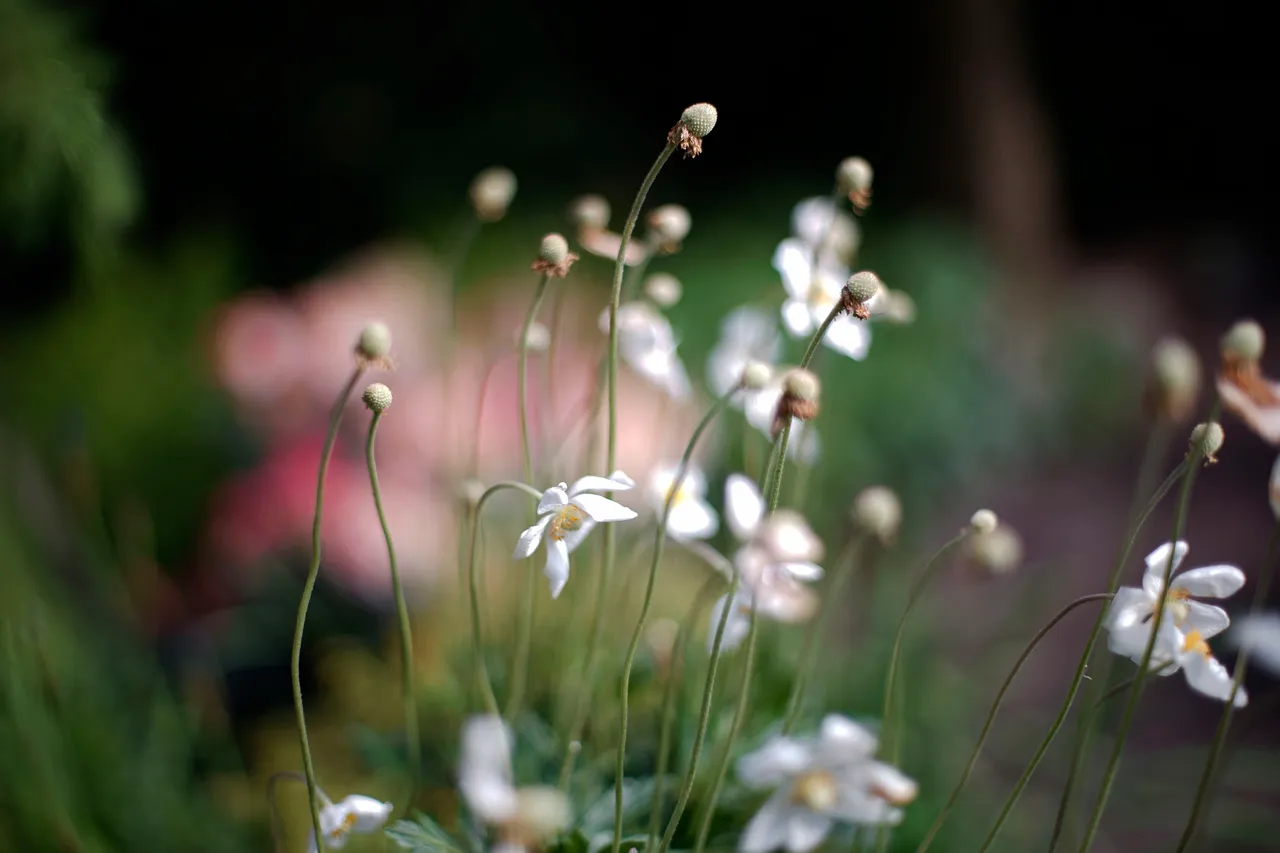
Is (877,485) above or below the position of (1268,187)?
below

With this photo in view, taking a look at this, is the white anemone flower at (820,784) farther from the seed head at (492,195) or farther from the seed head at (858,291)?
the seed head at (492,195)

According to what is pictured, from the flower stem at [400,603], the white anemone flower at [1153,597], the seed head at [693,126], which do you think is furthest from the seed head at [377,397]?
the white anemone flower at [1153,597]

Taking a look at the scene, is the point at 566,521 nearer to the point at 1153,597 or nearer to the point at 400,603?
the point at 400,603

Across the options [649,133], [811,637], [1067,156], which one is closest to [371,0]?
[649,133]

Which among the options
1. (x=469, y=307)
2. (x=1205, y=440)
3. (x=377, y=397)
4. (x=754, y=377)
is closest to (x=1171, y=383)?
(x=1205, y=440)

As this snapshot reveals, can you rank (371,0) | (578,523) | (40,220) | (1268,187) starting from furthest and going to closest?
(1268,187) < (371,0) < (40,220) < (578,523)

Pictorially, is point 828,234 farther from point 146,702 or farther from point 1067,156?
point 1067,156
